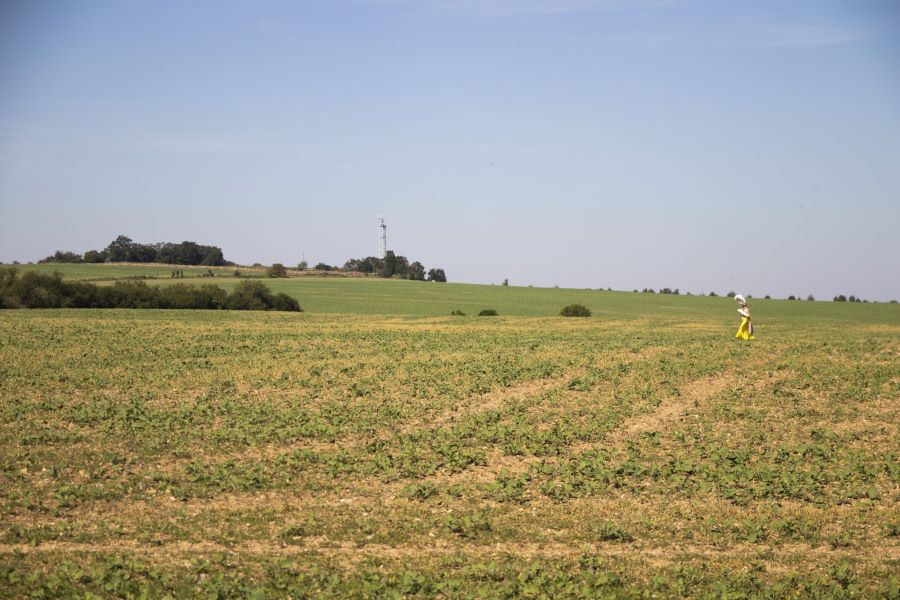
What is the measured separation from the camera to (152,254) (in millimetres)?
138750

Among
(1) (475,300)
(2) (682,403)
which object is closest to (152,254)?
(1) (475,300)

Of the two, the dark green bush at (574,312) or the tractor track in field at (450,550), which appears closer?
the tractor track in field at (450,550)

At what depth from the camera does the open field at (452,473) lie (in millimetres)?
11945

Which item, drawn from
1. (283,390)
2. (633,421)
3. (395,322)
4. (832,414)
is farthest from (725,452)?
(395,322)

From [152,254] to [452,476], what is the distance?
12962 cm

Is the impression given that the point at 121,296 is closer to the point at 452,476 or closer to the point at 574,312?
the point at 574,312

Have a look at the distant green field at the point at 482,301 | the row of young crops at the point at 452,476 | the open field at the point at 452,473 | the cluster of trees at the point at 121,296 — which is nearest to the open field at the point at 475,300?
the distant green field at the point at 482,301

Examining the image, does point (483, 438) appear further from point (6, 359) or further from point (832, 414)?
point (6, 359)

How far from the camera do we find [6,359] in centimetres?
3294

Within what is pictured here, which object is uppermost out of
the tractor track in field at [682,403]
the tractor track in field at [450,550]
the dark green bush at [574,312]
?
the dark green bush at [574,312]

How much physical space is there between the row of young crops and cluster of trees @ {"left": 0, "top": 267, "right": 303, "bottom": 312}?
35.4m

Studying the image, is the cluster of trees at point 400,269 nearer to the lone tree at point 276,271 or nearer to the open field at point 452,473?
the lone tree at point 276,271

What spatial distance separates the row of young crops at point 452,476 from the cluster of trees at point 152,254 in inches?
4079

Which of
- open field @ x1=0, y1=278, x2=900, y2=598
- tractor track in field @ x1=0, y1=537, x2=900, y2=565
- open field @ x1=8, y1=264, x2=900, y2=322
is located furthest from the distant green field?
tractor track in field @ x1=0, y1=537, x2=900, y2=565
